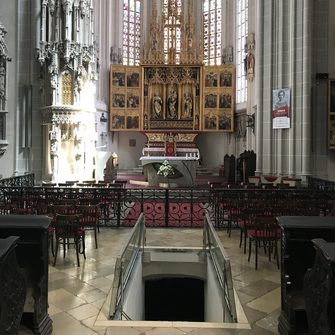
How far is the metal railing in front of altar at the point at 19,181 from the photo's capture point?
35.7ft

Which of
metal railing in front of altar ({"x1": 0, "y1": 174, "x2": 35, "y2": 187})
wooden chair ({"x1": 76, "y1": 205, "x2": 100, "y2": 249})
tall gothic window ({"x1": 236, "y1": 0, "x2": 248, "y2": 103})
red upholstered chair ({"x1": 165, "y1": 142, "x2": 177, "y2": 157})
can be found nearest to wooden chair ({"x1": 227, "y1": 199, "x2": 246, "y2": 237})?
wooden chair ({"x1": 76, "y1": 205, "x2": 100, "y2": 249})

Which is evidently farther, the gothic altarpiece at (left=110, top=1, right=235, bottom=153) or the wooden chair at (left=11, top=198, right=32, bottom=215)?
the gothic altarpiece at (left=110, top=1, right=235, bottom=153)

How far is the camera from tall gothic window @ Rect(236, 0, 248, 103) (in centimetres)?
2348

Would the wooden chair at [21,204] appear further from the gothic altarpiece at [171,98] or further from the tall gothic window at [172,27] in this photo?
the tall gothic window at [172,27]

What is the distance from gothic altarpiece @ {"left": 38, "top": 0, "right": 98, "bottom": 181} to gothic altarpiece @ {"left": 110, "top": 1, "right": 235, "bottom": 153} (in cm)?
916

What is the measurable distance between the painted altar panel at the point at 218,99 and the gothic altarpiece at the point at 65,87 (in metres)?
11.2

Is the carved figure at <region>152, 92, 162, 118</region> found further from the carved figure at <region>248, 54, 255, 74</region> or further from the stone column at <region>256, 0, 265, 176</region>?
the stone column at <region>256, 0, 265, 176</region>

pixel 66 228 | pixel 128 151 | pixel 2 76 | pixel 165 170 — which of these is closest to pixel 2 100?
pixel 2 76

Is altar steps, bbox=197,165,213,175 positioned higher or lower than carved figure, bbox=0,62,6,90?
lower

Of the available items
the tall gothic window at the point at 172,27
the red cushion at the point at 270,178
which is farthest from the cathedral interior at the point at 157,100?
the red cushion at the point at 270,178

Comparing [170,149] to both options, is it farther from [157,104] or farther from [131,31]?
[131,31]

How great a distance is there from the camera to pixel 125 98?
78.2 feet

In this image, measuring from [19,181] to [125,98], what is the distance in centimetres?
1319

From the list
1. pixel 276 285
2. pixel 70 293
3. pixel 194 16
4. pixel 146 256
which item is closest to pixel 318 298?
pixel 276 285
